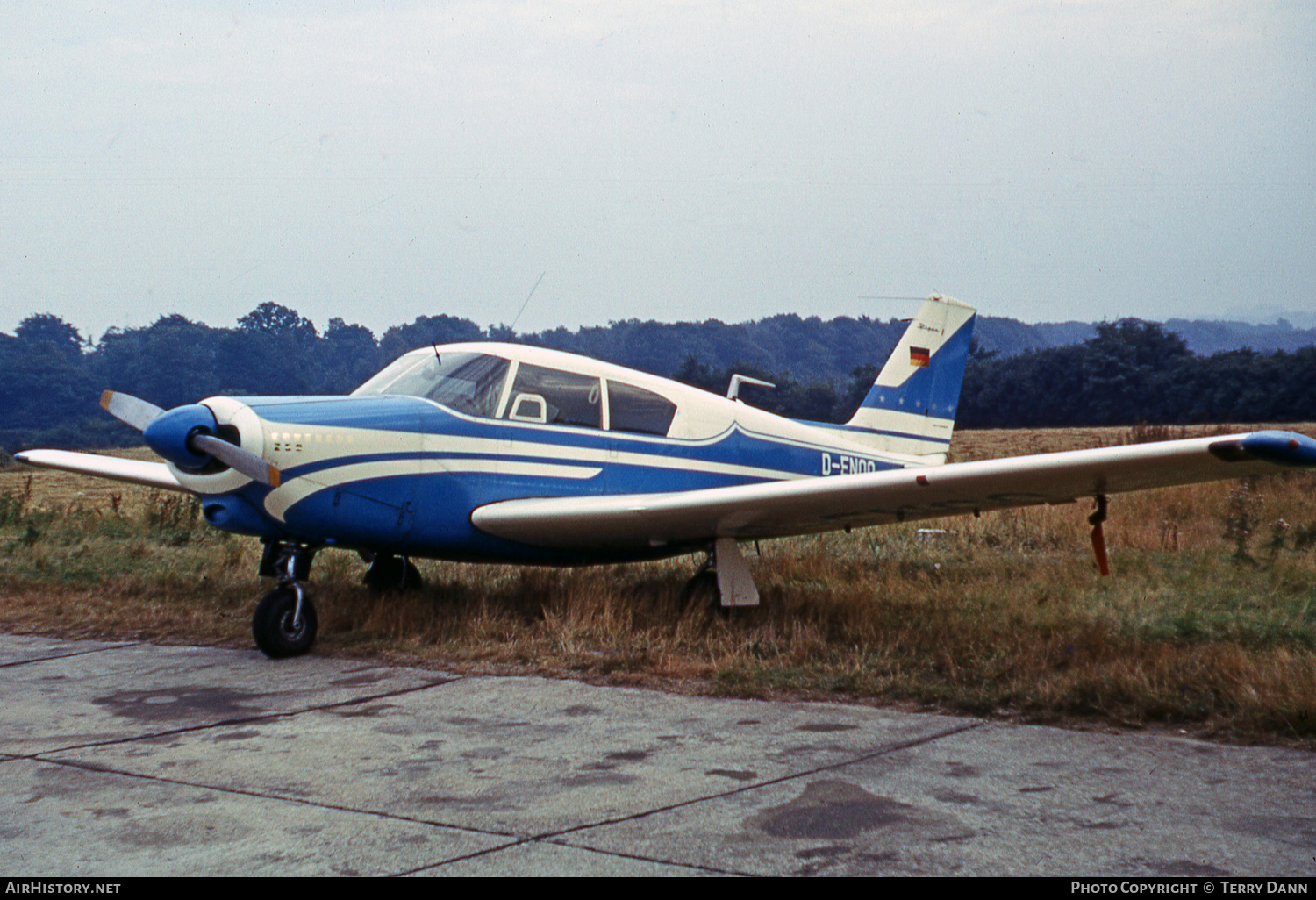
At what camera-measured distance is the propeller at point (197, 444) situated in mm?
6672

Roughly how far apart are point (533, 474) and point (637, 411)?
1.07m

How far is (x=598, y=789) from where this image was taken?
163 inches

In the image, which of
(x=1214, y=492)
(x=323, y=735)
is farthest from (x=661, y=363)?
(x=323, y=735)

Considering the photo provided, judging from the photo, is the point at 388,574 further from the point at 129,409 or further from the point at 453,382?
the point at 129,409

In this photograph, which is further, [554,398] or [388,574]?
[388,574]

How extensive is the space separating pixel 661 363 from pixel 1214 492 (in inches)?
1675

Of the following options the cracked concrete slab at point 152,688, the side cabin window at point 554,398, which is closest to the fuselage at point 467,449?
the side cabin window at point 554,398

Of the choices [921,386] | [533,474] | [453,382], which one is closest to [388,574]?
[533,474]

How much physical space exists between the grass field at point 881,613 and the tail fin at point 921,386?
1209 millimetres

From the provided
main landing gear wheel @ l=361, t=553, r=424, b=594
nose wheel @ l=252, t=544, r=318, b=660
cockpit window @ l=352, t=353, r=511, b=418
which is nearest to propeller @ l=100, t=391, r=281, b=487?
nose wheel @ l=252, t=544, r=318, b=660

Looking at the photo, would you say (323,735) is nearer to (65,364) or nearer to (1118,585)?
(1118,585)

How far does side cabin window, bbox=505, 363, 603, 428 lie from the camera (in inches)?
320

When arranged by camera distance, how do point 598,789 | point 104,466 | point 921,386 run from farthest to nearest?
point 921,386 < point 104,466 < point 598,789

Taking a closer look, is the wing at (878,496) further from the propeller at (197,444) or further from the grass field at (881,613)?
the propeller at (197,444)
